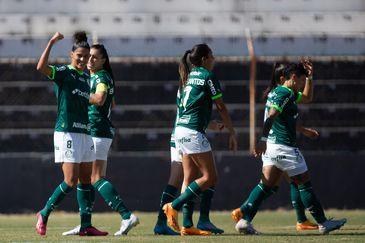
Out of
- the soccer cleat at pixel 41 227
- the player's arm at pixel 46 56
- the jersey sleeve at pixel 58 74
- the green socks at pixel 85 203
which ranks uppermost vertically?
the player's arm at pixel 46 56

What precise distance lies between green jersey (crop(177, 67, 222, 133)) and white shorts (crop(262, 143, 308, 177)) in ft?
3.01

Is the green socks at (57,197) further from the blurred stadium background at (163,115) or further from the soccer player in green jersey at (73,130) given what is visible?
the blurred stadium background at (163,115)

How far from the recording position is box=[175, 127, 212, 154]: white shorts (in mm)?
13766

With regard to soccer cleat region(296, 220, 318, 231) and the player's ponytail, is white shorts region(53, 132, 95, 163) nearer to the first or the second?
the player's ponytail

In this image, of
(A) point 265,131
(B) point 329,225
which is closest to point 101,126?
(A) point 265,131

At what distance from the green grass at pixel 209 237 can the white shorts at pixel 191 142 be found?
0.94 meters

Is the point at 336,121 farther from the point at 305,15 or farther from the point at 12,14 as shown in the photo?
the point at 12,14

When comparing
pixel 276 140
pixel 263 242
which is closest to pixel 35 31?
pixel 276 140

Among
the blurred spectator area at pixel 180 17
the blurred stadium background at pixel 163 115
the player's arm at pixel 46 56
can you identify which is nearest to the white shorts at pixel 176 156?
the player's arm at pixel 46 56

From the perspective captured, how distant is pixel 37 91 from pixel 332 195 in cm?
532

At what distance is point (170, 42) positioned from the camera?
22.6 meters

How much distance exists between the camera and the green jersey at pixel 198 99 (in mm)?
13844

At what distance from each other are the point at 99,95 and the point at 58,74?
1.63 feet

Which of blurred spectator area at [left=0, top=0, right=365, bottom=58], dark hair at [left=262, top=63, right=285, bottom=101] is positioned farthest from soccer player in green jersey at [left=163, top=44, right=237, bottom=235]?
blurred spectator area at [left=0, top=0, right=365, bottom=58]
